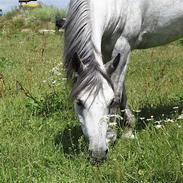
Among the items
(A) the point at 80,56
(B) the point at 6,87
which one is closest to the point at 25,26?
(B) the point at 6,87

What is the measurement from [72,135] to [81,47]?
137cm

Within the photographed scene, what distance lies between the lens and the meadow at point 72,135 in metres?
3.87

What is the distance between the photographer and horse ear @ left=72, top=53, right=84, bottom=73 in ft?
14.0

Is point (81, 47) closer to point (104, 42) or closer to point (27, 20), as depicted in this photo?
point (104, 42)

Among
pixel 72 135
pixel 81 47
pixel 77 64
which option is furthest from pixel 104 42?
pixel 72 135

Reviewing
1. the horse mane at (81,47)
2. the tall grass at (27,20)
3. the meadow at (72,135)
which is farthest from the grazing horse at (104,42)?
the tall grass at (27,20)

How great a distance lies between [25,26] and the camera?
22094mm

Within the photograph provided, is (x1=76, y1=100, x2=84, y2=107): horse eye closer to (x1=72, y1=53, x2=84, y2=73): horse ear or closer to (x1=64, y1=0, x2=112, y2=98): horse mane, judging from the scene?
(x1=64, y1=0, x2=112, y2=98): horse mane

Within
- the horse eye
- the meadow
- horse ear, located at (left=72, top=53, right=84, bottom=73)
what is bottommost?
the meadow

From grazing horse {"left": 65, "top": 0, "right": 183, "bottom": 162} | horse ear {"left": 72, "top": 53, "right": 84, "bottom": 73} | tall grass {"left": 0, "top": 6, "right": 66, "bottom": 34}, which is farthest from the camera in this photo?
tall grass {"left": 0, "top": 6, "right": 66, "bottom": 34}

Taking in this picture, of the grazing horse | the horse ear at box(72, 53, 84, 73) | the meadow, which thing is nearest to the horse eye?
the grazing horse

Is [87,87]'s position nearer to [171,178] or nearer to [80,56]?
[80,56]

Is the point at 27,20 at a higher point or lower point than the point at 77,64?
lower

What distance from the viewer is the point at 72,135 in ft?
17.8
